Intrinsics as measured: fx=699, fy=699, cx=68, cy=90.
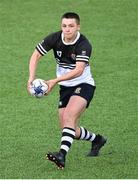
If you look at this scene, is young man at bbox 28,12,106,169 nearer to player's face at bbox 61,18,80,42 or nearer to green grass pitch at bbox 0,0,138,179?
player's face at bbox 61,18,80,42

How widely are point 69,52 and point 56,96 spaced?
3.89 meters

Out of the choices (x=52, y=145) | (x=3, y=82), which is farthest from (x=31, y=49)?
(x=52, y=145)

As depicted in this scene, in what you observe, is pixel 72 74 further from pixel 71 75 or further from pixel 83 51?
pixel 83 51

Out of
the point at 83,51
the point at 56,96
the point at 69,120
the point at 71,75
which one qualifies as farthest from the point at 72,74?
the point at 56,96

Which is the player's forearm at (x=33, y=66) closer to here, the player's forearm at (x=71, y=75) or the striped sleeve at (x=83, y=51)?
the player's forearm at (x=71, y=75)

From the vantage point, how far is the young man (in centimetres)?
887

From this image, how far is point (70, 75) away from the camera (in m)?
8.82

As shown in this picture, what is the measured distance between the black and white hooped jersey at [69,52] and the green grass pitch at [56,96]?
1075 millimetres

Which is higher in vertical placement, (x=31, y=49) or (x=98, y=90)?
(x=31, y=49)

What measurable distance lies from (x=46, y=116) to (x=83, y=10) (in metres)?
9.41

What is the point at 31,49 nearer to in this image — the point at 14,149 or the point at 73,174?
the point at 14,149

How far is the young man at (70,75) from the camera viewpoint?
8867mm

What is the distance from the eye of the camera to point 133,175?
28.0 feet

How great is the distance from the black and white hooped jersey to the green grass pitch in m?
1.07
